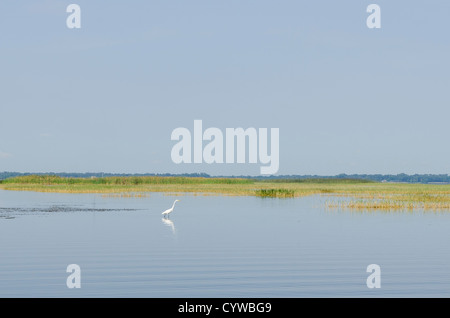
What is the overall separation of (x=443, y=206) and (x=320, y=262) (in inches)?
1112

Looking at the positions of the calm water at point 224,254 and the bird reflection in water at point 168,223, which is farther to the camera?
the bird reflection in water at point 168,223

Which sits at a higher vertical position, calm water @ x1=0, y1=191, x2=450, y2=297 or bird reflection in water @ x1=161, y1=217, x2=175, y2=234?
bird reflection in water @ x1=161, y1=217, x2=175, y2=234

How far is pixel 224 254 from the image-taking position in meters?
24.1

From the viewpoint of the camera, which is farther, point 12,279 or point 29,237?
point 29,237

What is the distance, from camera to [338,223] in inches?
1436

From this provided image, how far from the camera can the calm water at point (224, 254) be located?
17984 mm

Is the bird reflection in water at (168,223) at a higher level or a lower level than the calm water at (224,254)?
higher

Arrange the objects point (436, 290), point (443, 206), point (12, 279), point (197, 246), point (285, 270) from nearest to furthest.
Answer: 1. point (436, 290)
2. point (12, 279)
3. point (285, 270)
4. point (197, 246)
5. point (443, 206)

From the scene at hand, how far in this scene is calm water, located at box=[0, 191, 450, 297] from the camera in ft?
59.0

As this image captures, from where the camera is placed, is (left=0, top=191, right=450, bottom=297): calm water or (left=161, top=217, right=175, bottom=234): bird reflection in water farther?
(left=161, top=217, right=175, bottom=234): bird reflection in water
